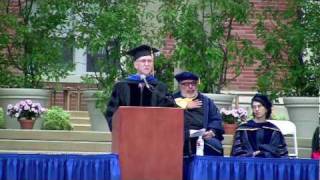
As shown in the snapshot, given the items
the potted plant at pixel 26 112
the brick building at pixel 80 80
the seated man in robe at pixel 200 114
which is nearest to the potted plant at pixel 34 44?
the potted plant at pixel 26 112

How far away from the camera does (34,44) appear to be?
13.6 metres

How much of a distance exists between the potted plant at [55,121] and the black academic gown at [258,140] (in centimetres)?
362

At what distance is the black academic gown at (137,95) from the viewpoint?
335 inches

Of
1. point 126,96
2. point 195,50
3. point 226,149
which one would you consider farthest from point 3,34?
point 126,96

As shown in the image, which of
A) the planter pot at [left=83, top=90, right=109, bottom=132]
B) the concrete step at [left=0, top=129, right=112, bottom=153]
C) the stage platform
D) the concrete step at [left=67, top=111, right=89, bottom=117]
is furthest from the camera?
the concrete step at [left=67, top=111, right=89, bottom=117]

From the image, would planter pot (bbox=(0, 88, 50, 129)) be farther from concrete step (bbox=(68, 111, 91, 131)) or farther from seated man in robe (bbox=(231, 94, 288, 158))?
seated man in robe (bbox=(231, 94, 288, 158))

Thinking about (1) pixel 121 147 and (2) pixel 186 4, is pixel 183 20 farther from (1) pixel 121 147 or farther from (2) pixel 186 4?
(1) pixel 121 147

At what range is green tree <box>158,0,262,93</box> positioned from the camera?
43.0 ft

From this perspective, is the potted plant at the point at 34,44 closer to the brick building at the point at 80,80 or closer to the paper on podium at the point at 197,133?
the brick building at the point at 80,80

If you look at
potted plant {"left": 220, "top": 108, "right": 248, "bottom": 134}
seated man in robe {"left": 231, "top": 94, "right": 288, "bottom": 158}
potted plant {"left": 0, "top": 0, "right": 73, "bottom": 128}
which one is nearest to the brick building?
potted plant {"left": 0, "top": 0, "right": 73, "bottom": 128}

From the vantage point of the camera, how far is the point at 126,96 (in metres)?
8.58

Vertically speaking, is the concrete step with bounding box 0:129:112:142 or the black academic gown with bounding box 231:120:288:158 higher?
the black academic gown with bounding box 231:120:288:158

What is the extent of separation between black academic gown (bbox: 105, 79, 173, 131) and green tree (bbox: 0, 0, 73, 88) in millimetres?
4938

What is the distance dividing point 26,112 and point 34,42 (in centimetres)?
169
